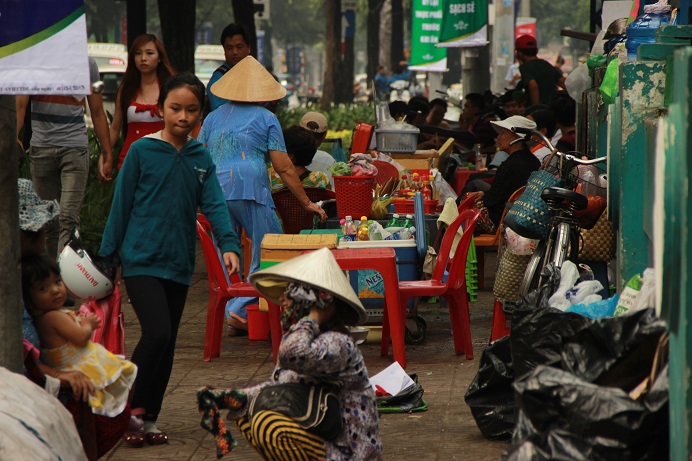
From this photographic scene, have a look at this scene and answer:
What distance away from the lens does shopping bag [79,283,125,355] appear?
17.2 feet

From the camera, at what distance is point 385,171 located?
981 cm

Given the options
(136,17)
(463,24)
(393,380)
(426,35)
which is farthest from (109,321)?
(426,35)

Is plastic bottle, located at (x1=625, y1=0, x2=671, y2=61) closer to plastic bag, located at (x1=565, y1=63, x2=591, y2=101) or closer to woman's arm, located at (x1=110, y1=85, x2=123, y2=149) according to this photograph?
plastic bag, located at (x1=565, y1=63, x2=591, y2=101)

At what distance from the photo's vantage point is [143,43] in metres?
8.27

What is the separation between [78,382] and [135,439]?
1110 millimetres

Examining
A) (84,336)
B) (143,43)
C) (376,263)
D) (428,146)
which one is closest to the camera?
(84,336)

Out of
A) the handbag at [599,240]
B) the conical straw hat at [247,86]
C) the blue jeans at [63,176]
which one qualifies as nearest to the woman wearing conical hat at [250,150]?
the conical straw hat at [247,86]

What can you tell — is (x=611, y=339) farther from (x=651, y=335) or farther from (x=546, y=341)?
(x=546, y=341)

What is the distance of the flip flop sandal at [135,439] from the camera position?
5.43m

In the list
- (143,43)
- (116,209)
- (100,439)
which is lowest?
(100,439)

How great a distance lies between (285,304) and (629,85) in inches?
82.6

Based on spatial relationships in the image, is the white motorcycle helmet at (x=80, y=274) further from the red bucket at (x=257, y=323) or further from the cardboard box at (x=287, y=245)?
the red bucket at (x=257, y=323)

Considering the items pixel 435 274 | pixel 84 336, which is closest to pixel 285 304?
pixel 84 336

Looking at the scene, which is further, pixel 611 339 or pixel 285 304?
pixel 285 304
